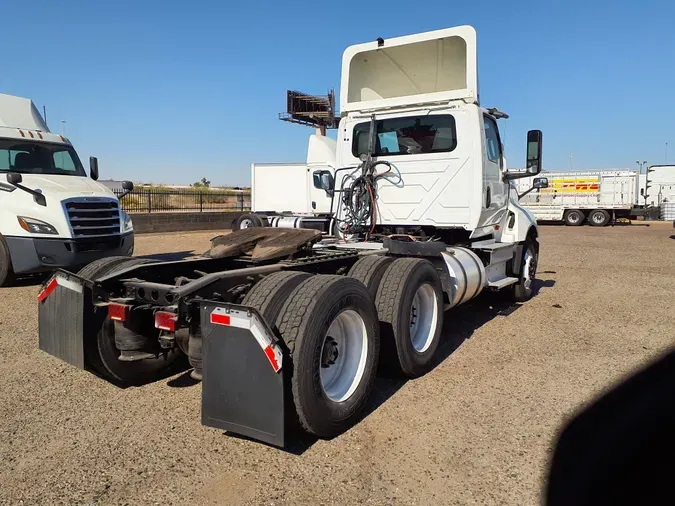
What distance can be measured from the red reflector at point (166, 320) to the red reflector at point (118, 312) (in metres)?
0.33

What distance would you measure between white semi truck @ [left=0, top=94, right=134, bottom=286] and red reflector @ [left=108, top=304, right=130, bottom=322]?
5.77 meters

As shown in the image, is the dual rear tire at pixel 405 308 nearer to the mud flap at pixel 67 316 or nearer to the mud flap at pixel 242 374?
the mud flap at pixel 242 374

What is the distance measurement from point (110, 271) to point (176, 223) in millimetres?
18537

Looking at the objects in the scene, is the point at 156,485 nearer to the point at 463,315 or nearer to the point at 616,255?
the point at 463,315

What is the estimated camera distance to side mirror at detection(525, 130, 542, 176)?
7.34 meters

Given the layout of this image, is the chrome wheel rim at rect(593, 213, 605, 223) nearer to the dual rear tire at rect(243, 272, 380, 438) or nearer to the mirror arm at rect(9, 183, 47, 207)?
the mirror arm at rect(9, 183, 47, 207)

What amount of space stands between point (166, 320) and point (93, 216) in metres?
6.67

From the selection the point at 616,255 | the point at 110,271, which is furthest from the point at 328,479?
the point at 616,255

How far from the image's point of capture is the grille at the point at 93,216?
351 inches

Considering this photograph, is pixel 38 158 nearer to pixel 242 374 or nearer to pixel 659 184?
pixel 242 374

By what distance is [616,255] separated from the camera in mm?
15703

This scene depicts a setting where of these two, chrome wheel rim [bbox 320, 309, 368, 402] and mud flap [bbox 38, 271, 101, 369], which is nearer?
chrome wheel rim [bbox 320, 309, 368, 402]

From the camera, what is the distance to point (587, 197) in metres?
30.3

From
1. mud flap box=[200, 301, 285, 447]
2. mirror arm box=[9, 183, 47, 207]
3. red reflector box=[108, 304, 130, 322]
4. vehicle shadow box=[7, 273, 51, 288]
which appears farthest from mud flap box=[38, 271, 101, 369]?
vehicle shadow box=[7, 273, 51, 288]
